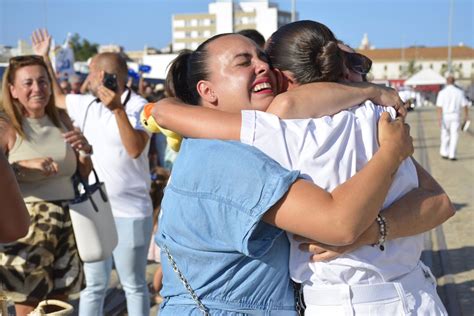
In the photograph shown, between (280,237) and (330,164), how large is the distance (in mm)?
270

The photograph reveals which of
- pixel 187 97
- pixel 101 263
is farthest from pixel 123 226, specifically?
pixel 187 97

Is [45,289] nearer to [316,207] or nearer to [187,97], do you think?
[187,97]

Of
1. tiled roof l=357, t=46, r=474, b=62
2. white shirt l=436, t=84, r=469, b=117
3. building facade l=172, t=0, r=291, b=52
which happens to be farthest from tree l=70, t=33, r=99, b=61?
white shirt l=436, t=84, r=469, b=117

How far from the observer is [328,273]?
→ 176 cm

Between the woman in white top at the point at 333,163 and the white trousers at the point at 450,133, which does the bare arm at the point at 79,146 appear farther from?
the white trousers at the point at 450,133

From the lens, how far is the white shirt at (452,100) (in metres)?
16.1

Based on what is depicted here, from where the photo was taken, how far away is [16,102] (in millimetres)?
4047

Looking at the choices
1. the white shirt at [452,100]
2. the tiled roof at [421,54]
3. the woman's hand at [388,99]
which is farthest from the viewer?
the tiled roof at [421,54]

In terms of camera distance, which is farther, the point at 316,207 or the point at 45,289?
the point at 45,289

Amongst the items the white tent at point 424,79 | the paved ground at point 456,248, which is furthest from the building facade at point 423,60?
the paved ground at point 456,248

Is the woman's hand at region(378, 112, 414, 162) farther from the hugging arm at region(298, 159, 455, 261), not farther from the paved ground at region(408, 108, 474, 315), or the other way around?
the paved ground at region(408, 108, 474, 315)

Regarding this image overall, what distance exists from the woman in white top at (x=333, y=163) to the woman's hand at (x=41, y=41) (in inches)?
148

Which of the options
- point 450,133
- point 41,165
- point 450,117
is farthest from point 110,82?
point 450,117

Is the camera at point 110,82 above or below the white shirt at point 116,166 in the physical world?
above
